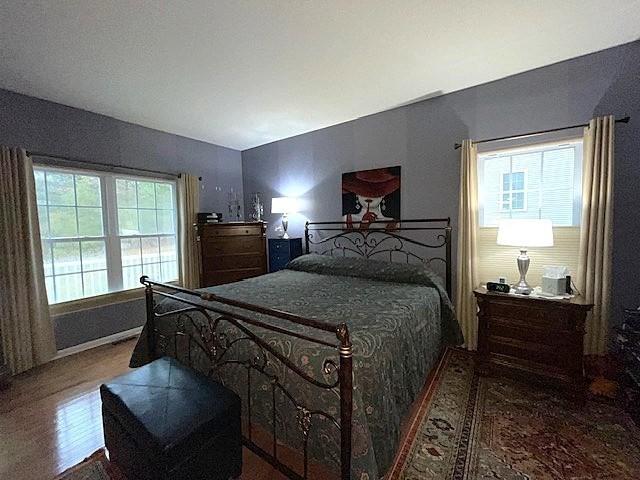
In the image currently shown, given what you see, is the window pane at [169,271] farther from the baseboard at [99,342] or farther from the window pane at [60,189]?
the window pane at [60,189]

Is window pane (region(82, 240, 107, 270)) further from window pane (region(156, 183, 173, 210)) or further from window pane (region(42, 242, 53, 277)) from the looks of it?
window pane (region(156, 183, 173, 210))

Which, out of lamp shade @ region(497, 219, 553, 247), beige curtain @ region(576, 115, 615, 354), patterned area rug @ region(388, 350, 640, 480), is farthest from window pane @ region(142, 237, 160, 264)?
beige curtain @ region(576, 115, 615, 354)

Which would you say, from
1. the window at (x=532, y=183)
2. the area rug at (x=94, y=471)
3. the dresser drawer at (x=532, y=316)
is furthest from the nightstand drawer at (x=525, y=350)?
the area rug at (x=94, y=471)

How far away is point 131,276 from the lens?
360cm

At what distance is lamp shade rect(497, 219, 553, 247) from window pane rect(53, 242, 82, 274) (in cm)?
421

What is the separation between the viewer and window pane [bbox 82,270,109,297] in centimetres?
321

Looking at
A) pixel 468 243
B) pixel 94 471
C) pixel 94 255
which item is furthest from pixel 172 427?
pixel 94 255

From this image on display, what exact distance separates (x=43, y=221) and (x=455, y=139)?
13.8 ft

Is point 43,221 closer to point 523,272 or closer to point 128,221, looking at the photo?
point 128,221

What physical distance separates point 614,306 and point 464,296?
105cm

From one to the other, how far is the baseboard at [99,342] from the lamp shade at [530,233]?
4102 mm

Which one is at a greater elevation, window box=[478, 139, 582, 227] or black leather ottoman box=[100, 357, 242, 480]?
window box=[478, 139, 582, 227]

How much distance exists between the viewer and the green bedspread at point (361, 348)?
4.13 feet

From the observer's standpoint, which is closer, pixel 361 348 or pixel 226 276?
pixel 361 348
